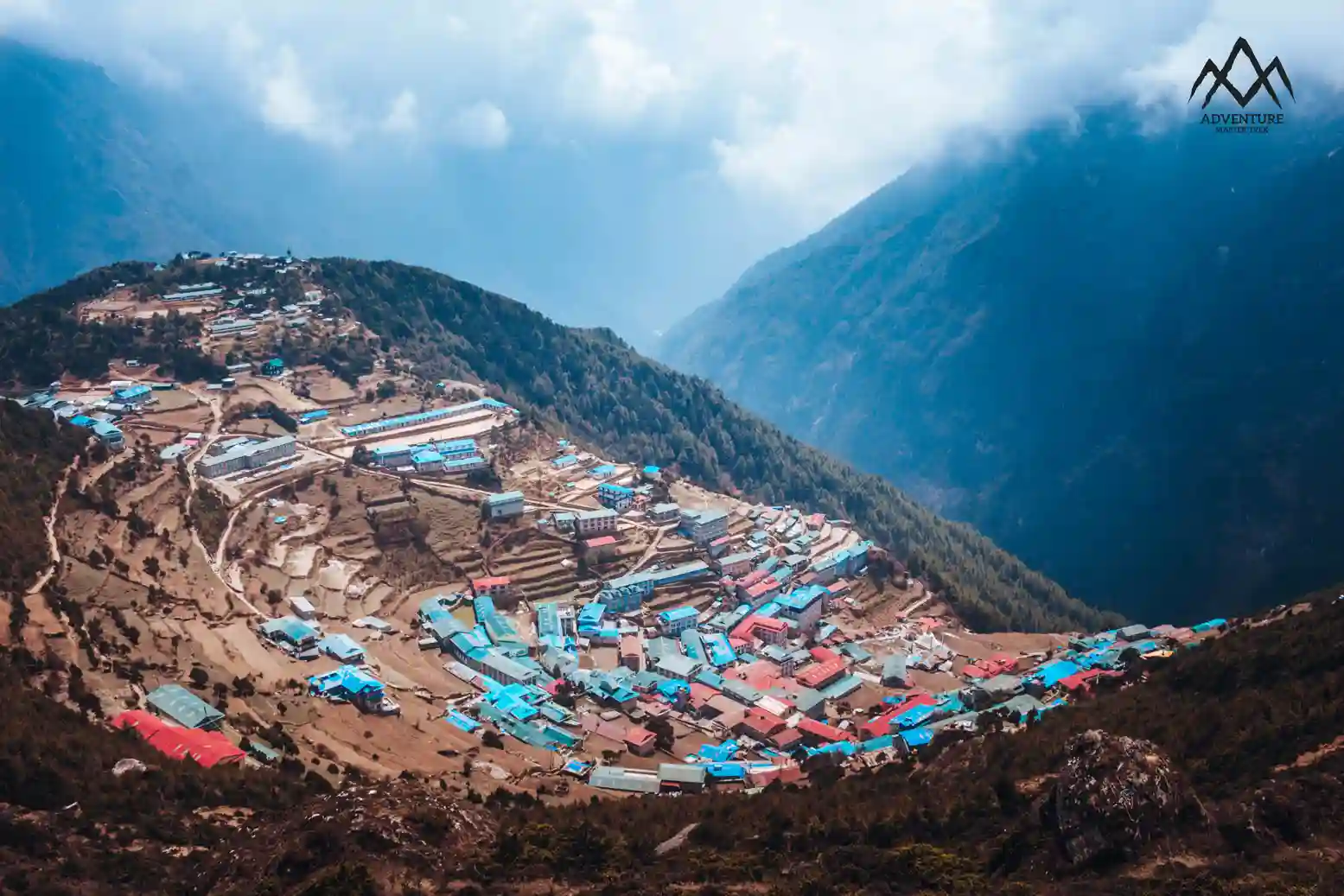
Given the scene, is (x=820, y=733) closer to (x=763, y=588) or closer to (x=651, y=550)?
(x=763, y=588)

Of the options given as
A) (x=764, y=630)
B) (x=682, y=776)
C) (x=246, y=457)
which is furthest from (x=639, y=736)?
(x=246, y=457)

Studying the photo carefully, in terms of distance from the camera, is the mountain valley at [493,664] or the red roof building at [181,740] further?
the red roof building at [181,740]

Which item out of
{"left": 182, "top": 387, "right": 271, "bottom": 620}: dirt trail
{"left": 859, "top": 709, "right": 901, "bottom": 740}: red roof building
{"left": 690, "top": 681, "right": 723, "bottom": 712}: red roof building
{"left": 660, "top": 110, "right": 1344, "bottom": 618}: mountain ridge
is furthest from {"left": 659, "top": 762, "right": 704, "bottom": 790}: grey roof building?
{"left": 660, "top": 110, "right": 1344, "bottom": 618}: mountain ridge

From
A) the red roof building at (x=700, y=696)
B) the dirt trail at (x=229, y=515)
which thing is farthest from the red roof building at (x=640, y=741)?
the dirt trail at (x=229, y=515)

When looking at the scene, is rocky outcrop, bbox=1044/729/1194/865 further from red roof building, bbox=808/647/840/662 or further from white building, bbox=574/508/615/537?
white building, bbox=574/508/615/537

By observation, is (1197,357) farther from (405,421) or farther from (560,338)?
(405,421)

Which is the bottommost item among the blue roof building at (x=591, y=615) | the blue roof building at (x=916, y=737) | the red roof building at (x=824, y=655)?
the blue roof building at (x=916, y=737)

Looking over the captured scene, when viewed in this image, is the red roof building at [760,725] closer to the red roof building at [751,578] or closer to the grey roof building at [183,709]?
the red roof building at [751,578]
